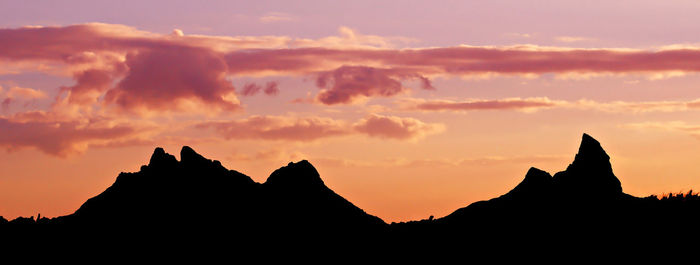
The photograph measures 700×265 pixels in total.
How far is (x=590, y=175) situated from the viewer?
355 feet

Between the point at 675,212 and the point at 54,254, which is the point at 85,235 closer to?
the point at 54,254

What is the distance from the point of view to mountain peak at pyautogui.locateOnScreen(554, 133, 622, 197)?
108m

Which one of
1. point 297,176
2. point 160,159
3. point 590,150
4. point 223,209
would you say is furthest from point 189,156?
point 590,150

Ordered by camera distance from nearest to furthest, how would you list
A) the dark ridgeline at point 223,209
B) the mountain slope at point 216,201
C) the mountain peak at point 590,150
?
the mountain peak at point 590,150
the dark ridgeline at point 223,209
the mountain slope at point 216,201

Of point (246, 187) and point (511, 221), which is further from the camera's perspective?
point (246, 187)

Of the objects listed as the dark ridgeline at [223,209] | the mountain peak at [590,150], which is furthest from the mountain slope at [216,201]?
the mountain peak at [590,150]

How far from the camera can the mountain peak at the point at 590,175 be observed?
107688mm

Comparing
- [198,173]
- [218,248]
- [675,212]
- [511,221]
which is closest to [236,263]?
[218,248]

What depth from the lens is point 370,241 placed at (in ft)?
389

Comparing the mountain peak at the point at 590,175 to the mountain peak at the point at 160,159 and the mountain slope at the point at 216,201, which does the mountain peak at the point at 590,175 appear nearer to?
the mountain slope at the point at 216,201

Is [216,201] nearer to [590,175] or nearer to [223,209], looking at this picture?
[223,209]

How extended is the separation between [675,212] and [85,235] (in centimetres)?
7284

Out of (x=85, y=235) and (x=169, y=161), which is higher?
(x=169, y=161)

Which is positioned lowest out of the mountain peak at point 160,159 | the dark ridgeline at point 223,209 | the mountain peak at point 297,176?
the dark ridgeline at point 223,209
